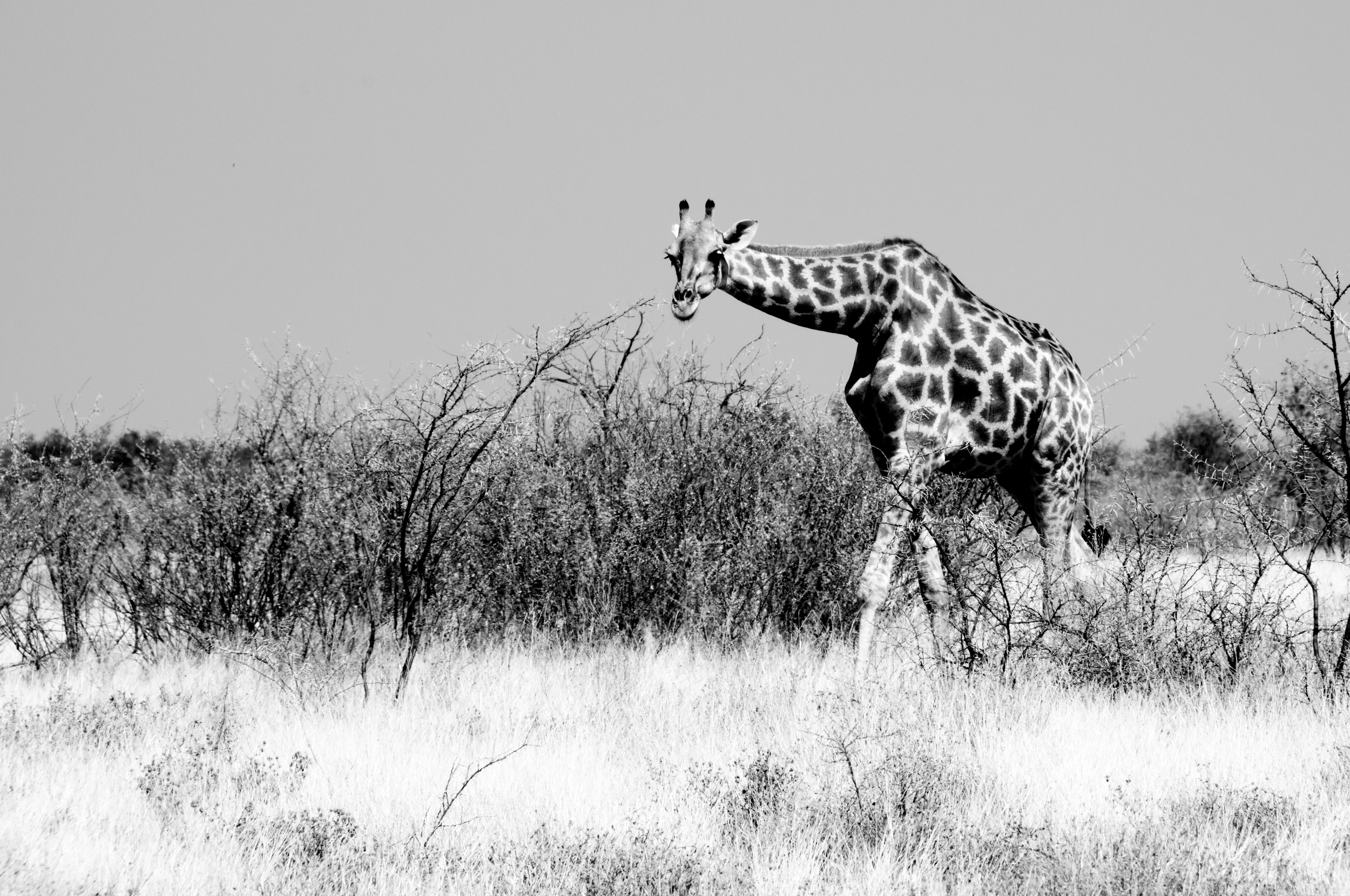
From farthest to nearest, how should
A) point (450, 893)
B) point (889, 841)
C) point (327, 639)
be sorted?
point (327, 639) < point (889, 841) < point (450, 893)

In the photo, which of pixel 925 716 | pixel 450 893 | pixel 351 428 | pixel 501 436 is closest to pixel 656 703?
pixel 925 716

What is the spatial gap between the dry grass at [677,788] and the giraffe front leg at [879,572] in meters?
0.24

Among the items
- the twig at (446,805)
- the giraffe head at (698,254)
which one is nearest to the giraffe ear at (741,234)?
the giraffe head at (698,254)

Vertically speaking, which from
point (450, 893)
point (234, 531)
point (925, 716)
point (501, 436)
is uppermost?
point (501, 436)

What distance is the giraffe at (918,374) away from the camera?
698 cm

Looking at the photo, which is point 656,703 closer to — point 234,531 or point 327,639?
point 327,639

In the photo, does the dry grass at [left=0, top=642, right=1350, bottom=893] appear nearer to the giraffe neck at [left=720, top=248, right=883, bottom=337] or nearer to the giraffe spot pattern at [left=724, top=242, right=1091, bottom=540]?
the giraffe spot pattern at [left=724, top=242, right=1091, bottom=540]

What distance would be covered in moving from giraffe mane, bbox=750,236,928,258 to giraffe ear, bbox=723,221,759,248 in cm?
9

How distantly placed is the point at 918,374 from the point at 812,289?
762mm

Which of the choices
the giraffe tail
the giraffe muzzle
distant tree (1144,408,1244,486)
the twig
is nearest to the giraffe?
the giraffe muzzle

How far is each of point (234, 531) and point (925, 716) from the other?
454 centimetres

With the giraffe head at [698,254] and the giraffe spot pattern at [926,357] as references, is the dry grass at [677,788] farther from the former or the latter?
the giraffe head at [698,254]

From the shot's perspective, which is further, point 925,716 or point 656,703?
point 656,703

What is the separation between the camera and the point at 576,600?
27.7ft
